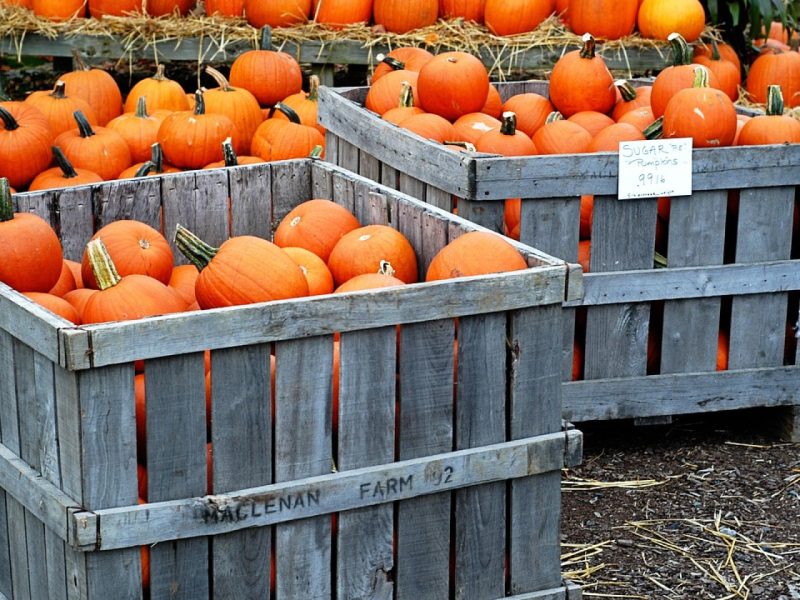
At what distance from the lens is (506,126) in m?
4.26

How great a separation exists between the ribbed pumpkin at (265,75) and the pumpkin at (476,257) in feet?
9.99

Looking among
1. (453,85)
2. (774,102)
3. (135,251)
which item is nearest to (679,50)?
(774,102)

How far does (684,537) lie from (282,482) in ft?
5.71

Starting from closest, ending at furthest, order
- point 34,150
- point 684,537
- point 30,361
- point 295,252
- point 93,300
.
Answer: point 30,361, point 93,300, point 295,252, point 684,537, point 34,150

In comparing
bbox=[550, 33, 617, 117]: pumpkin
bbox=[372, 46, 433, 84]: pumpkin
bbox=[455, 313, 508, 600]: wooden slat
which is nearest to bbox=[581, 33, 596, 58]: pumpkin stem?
bbox=[550, 33, 617, 117]: pumpkin

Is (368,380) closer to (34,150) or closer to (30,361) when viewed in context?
(30,361)

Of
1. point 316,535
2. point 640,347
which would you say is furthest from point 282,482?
point 640,347

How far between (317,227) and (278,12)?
10.6 feet

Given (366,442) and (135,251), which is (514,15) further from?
(366,442)

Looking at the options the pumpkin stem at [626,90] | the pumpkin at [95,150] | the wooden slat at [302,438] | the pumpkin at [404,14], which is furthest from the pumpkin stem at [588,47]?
the wooden slat at [302,438]

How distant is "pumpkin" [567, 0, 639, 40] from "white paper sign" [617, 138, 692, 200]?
232 cm

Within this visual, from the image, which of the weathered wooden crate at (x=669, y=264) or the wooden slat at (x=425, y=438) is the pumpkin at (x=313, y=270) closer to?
the wooden slat at (x=425, y=438)

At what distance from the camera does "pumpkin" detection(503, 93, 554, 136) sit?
4.77m

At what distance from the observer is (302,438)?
7.95ft
